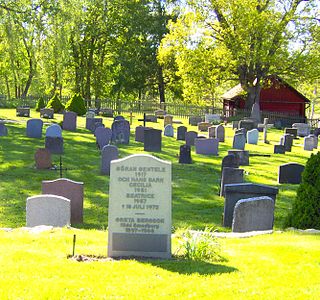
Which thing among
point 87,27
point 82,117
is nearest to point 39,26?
point 82,117

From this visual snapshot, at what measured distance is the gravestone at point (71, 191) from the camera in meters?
11.4

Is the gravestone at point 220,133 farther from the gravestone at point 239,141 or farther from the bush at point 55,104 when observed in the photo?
the bush at point 55,104

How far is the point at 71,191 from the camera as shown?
37.7ft

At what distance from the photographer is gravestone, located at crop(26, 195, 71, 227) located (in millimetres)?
10133

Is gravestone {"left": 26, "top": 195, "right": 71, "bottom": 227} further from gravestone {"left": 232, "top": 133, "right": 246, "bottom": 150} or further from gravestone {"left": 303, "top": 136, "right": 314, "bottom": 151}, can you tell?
gravestone {"left": 303, "top": 136, "right": 314, "bottom": 151}

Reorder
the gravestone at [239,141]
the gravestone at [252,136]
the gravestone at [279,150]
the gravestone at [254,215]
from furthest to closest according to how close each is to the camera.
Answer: the gravestone at [252,136] < the gravestone at [279,150] < the gravestone at [239,141] < the gravestone at [254,215]

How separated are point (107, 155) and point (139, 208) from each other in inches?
379

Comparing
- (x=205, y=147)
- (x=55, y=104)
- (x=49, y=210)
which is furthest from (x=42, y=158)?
(x=55, y=104)

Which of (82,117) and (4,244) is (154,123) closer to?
(82,117)

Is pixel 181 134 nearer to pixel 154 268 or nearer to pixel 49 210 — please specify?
pixel 49 210

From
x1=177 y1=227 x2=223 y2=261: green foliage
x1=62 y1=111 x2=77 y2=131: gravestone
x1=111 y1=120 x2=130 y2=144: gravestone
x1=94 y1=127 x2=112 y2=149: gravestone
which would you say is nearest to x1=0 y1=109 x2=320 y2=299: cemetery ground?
x1=177 y1=227 x2=223 y2=261: green foliage

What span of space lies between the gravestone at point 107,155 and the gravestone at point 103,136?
540 cm

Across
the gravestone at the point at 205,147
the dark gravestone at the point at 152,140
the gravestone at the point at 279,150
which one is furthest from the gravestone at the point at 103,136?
the gravestone at the point at 279,150

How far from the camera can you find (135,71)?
5709cm
